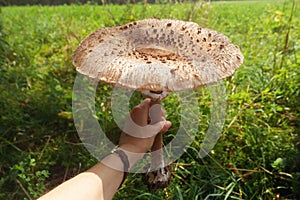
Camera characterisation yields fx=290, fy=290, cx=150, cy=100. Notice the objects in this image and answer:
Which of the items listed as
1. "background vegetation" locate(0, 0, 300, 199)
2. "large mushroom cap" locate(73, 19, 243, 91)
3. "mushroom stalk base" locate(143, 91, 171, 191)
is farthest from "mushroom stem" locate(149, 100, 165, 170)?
"large mushroom cap" locate(73, 19, 243, 91)

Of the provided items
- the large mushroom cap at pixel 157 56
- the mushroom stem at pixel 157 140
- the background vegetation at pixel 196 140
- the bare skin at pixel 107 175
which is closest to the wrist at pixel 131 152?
the bare skin at pixel 107 175

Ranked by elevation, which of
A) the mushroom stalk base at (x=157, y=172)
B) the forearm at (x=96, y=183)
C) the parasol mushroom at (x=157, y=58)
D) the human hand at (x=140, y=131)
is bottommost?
the mushroom stalk base at (x=157, y=172)

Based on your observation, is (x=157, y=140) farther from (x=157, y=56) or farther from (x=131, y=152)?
(x=157, y=56)

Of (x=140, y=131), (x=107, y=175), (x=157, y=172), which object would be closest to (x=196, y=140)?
(x=157, y=172)

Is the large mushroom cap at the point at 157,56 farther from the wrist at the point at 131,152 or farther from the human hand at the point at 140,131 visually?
the wrist at the point at 131,152

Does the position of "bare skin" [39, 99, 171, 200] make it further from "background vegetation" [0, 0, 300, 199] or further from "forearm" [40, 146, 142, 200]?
"background vegetation" [0, 0, 300, 199]

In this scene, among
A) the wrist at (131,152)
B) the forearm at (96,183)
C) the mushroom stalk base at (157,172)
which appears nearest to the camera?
the forearm at (96,183)

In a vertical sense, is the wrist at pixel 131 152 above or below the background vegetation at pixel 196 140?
above
